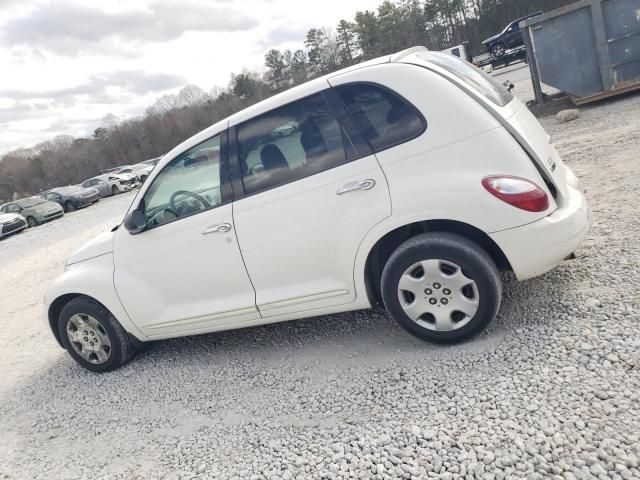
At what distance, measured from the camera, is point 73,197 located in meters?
26.5

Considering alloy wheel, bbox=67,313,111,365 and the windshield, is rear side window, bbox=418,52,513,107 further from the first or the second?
the windshield

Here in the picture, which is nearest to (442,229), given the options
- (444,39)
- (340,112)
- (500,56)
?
(340,112)

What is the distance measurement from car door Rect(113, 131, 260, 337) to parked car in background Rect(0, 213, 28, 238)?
20.7 metres

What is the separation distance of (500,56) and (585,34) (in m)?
20.9

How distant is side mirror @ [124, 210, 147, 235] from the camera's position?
4055 millimetres

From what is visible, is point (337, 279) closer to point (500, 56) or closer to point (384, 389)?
point (384, 389)

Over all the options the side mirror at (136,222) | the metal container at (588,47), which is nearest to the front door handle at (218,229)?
the side mirror at (136,222)

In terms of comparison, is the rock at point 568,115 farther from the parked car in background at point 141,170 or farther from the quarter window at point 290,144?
the parked car in background at point 141,170

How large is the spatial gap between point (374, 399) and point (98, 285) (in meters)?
2.66

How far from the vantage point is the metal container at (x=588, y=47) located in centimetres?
993

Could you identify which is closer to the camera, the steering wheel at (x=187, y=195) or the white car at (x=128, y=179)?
the steering wheel at (x=187, y=195)

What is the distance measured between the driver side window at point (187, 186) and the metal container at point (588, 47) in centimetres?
924

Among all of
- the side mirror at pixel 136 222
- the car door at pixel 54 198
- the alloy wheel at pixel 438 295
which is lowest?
the alloy wheel at pixel 438 295

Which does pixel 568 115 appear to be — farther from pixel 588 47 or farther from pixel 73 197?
pixel 73 197
